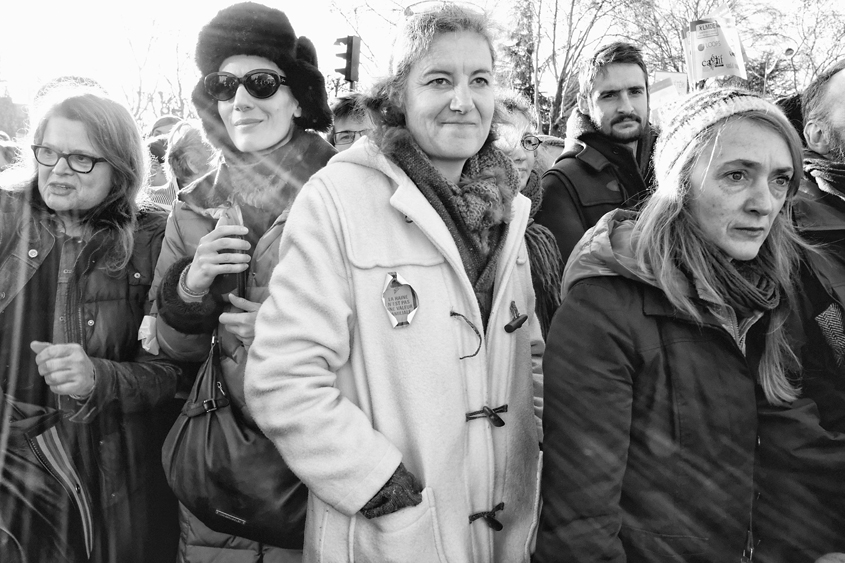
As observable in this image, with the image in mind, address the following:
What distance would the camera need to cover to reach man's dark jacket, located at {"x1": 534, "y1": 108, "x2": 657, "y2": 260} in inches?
138

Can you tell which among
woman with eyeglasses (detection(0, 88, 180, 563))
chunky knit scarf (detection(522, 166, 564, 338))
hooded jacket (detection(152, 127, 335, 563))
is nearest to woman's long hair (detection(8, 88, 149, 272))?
woman with eyeglasses (detection(0, 88, 180, 563))

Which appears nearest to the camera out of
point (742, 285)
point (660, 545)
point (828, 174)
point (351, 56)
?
point (660, 545)

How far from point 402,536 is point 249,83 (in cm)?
170

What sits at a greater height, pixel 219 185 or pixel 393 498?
pixel 219 185

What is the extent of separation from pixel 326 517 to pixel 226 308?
2.58ft

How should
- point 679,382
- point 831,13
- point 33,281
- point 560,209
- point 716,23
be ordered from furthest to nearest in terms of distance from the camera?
point 831,13 → point 716,23 → point 560,209 → point 33,281 → point 679,382

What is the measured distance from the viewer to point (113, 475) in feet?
7.75

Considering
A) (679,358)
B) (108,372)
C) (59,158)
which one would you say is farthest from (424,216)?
(59,158)

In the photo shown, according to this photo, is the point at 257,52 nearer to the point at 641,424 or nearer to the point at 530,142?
the point at 530,142

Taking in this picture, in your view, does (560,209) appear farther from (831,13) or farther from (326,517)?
(831,13)

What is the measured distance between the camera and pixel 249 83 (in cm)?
237

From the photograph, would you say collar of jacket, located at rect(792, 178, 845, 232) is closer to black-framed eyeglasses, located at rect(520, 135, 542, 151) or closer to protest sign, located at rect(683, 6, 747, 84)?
black-framed eyeglasses, located at rect(520, 135, 542, 151)

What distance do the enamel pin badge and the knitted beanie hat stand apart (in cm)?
91

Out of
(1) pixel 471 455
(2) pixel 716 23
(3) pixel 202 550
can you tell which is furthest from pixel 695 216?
(2) pixel 716 23
